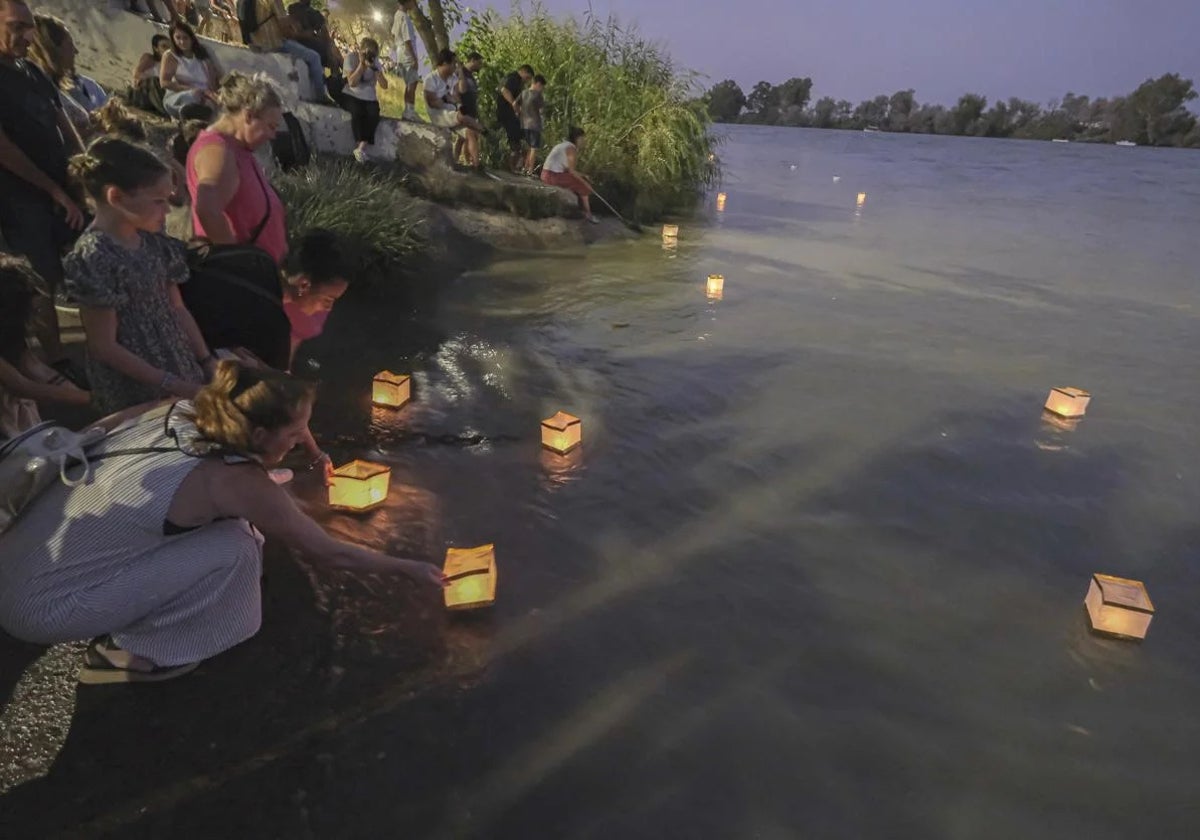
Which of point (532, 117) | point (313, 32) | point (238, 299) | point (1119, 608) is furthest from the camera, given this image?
point (532, 117)

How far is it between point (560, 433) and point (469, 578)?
148 centimetres

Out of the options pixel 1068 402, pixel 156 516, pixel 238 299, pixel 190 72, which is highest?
pixel 190 72

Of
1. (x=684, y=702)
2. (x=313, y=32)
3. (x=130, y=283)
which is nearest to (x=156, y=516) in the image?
(x=130, y=283)

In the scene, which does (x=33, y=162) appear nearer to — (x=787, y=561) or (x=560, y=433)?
(x=560, y=433)

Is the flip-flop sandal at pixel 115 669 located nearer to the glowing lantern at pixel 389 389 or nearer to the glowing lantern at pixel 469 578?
the glowing lantern at pixel 469 578

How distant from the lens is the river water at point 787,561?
224 centimetres

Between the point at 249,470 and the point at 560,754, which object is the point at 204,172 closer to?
the point at 249,470

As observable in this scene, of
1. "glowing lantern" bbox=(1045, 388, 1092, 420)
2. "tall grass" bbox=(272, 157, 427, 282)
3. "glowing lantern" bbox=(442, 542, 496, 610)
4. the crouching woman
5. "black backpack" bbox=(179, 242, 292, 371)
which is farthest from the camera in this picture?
"tall grass" bbox=(272, 157, 427, 282)

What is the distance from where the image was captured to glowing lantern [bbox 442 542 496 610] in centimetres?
276

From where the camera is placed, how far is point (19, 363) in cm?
271

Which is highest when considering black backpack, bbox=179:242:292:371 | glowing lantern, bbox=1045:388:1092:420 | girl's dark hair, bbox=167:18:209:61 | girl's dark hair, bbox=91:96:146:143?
girl's dark hair, bbox=167:18:209:61

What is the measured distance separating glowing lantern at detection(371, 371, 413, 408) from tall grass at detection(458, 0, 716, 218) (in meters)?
8.56

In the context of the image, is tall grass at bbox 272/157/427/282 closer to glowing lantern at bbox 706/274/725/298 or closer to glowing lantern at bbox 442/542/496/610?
glowing lantern at bbox 706/274/725/298

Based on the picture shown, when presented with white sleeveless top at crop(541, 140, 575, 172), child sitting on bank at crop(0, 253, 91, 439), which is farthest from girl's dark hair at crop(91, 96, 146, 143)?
white sleeveless top at crop(541, 140, 575, 172)
